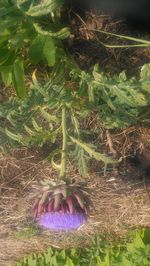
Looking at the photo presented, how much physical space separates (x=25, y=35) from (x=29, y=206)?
1237 mm

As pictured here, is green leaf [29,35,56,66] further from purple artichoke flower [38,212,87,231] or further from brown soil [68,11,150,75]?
purple artichoke flower [38,212,87,231]

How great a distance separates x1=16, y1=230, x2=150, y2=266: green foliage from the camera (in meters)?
2.01

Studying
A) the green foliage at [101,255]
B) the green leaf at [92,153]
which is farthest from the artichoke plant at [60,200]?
the green foliage at [101,255]

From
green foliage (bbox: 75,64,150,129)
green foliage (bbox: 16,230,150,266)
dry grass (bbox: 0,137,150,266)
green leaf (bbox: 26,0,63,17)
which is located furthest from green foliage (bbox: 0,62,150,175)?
green foliage (bbox: 16,230,150,266)

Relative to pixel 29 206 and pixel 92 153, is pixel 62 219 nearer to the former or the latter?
pixel 92 153

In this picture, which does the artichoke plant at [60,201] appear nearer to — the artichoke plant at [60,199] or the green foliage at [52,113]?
the artichoke plant at [60,199]

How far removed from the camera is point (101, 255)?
93.4 inches

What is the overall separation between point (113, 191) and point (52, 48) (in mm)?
1059

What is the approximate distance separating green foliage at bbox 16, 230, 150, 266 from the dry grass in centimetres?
5

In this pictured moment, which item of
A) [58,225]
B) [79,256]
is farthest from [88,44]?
[79,256]

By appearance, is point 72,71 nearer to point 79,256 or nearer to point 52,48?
point 52,48

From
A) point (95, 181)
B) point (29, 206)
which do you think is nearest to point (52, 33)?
point (95, 181)

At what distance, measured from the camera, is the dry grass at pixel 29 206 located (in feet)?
7.22

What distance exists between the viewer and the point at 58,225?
1.54 meters
